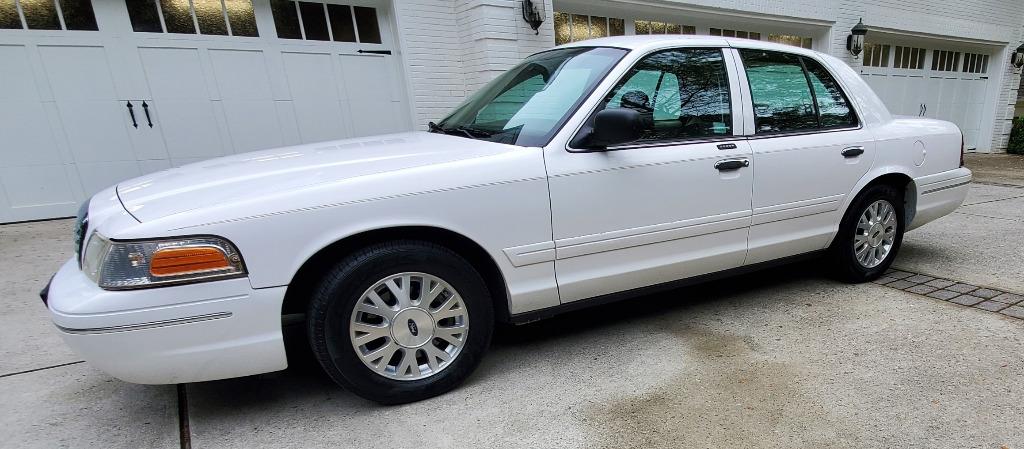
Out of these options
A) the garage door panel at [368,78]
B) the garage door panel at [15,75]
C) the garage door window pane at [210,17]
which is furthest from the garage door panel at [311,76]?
the garage door panel at [15,75]

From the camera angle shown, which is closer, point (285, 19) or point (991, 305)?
point (991, 305)

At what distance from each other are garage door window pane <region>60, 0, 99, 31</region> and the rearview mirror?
18.2 ft

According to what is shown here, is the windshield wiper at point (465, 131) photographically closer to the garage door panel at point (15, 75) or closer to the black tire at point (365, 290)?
the black tire at point (365, 290)

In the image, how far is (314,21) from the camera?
19.8 ft

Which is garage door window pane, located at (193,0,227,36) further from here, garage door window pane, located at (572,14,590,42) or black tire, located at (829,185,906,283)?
black tire, located at (829,185,906,283)

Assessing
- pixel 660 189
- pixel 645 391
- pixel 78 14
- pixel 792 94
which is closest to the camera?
pixel 645 391

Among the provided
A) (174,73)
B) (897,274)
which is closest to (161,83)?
(174,73)

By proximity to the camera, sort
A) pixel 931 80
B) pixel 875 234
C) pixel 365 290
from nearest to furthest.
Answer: pixel 365 290, pixel 875 234, pixel 931 80

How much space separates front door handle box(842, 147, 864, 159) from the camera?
3.14 metres

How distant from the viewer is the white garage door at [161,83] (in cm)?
498

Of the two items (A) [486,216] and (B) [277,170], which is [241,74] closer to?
(B) [277,170]

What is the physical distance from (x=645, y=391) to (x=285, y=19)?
575 centimetres

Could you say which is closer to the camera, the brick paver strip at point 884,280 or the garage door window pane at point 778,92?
the garage door window pane at point 778,92

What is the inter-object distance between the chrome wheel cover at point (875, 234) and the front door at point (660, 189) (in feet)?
3.72
